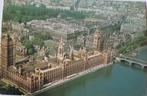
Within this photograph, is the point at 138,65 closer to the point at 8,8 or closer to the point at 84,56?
the point at 84,56

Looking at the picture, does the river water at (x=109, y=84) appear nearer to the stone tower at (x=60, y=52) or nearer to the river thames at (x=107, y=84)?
the river thames at (x=107, y=84)

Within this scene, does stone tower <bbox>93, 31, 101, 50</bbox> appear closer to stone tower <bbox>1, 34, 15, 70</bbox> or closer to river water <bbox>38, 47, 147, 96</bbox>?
river water <bbox>38, 47, 147, 96</bbox>

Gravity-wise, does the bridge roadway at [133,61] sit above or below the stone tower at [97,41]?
below

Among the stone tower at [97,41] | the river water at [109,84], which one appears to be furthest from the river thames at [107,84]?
the stone tower at [97,41]

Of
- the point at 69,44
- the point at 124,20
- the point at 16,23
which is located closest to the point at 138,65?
the point at 124,20

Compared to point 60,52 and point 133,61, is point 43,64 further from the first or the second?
point 133,61

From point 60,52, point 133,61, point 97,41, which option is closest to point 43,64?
point 60,52
